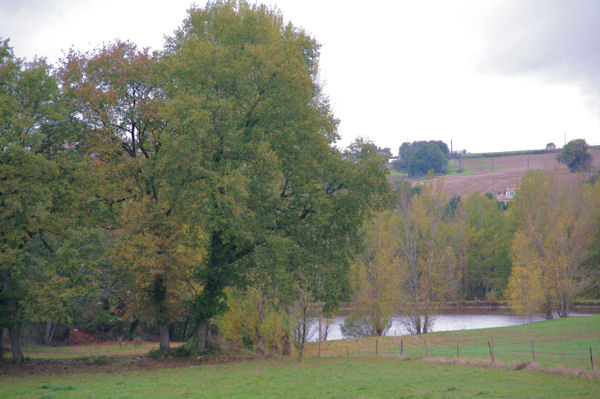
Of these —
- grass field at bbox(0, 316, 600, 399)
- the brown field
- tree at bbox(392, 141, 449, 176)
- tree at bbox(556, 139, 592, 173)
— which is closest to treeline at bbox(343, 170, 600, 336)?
grass field at bbox(0, 316, 600, 399)

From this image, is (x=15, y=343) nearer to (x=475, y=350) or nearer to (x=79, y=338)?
(x=79, y=338)

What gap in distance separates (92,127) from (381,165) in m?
13.2

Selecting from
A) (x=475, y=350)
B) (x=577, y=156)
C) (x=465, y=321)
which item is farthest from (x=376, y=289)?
(x=577, y=156)

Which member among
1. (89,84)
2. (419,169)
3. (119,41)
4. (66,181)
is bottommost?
(66,181)

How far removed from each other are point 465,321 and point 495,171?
13035cm

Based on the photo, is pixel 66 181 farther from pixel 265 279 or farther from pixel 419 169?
pixel 419 169

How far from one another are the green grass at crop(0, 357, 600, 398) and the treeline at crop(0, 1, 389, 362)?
10.4 feet

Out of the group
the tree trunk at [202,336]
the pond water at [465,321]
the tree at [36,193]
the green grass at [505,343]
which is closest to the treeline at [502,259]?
the pond water at [465,321]

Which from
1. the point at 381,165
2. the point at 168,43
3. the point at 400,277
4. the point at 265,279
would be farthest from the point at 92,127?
the point at 400,277

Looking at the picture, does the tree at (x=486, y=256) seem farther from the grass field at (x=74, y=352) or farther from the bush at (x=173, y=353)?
the bush at (x=173, y=353)

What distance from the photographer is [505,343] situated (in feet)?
114

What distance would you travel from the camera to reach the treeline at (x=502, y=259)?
46031 millimetres

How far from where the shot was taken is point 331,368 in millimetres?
20391

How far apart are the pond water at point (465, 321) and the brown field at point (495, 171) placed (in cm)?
6318
